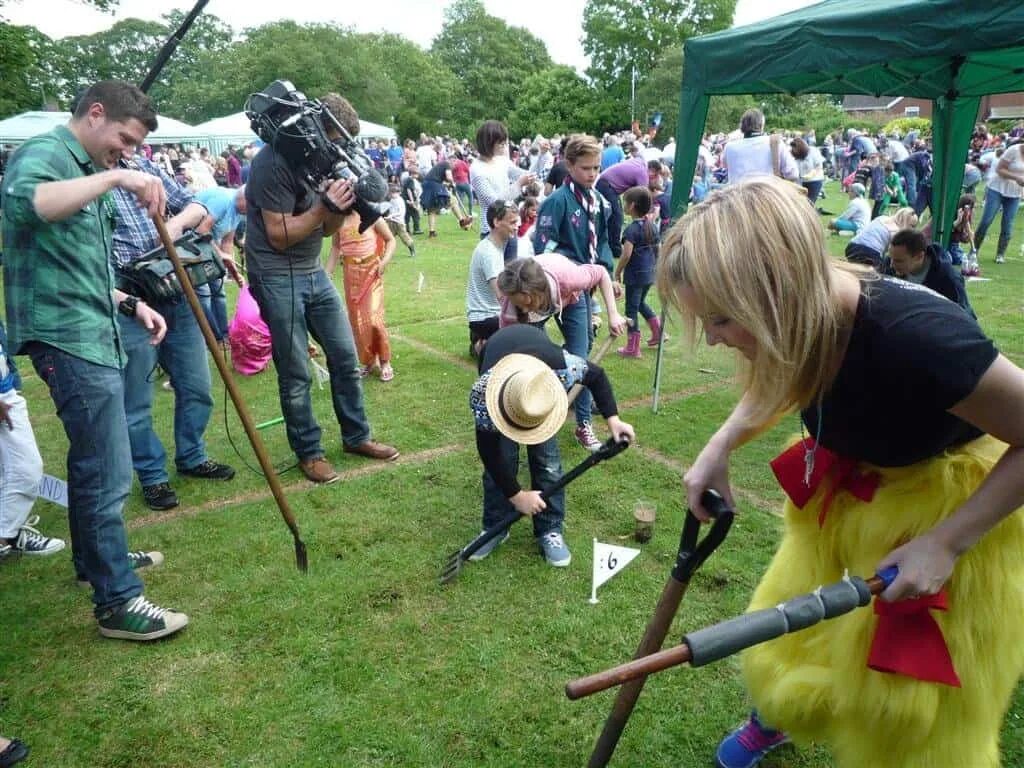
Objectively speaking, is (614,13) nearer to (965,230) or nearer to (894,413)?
(965,230)

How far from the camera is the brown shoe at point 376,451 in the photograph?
4.64m

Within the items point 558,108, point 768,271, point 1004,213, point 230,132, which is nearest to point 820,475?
point 768,271

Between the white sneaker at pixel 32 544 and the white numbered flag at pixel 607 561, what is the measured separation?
9.23 feet

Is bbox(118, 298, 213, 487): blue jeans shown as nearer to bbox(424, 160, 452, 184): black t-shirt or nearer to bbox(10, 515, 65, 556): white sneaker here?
bbox(10, 515, 65, 556): white sneaker

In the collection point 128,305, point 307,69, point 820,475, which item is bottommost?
point 820,475

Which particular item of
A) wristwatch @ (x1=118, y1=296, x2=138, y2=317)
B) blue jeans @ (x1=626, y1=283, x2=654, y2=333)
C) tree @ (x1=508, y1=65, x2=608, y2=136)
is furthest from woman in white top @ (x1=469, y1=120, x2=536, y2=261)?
tree @ (x1=508, y1=65, x2=608, y2=136)

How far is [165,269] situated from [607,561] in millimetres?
2710

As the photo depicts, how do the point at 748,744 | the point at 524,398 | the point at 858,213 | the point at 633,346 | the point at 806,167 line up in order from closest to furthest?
the point at 748,744 < the point at 524,398 < the point at 633,346 < the point at 858,213 < the point at 806,167

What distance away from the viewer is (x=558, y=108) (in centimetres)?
4428

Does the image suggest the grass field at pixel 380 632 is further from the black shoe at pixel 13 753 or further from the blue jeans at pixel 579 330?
the blue jeans at pixel 579 330

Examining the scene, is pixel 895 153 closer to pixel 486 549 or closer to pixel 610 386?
pixel 610 386

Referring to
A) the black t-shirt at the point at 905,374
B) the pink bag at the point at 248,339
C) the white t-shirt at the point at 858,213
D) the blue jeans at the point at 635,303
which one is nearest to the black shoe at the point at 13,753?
the black t-shirt at the point at 905,374

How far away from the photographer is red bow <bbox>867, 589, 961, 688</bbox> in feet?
5.01

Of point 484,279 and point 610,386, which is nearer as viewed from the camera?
point 610,386
